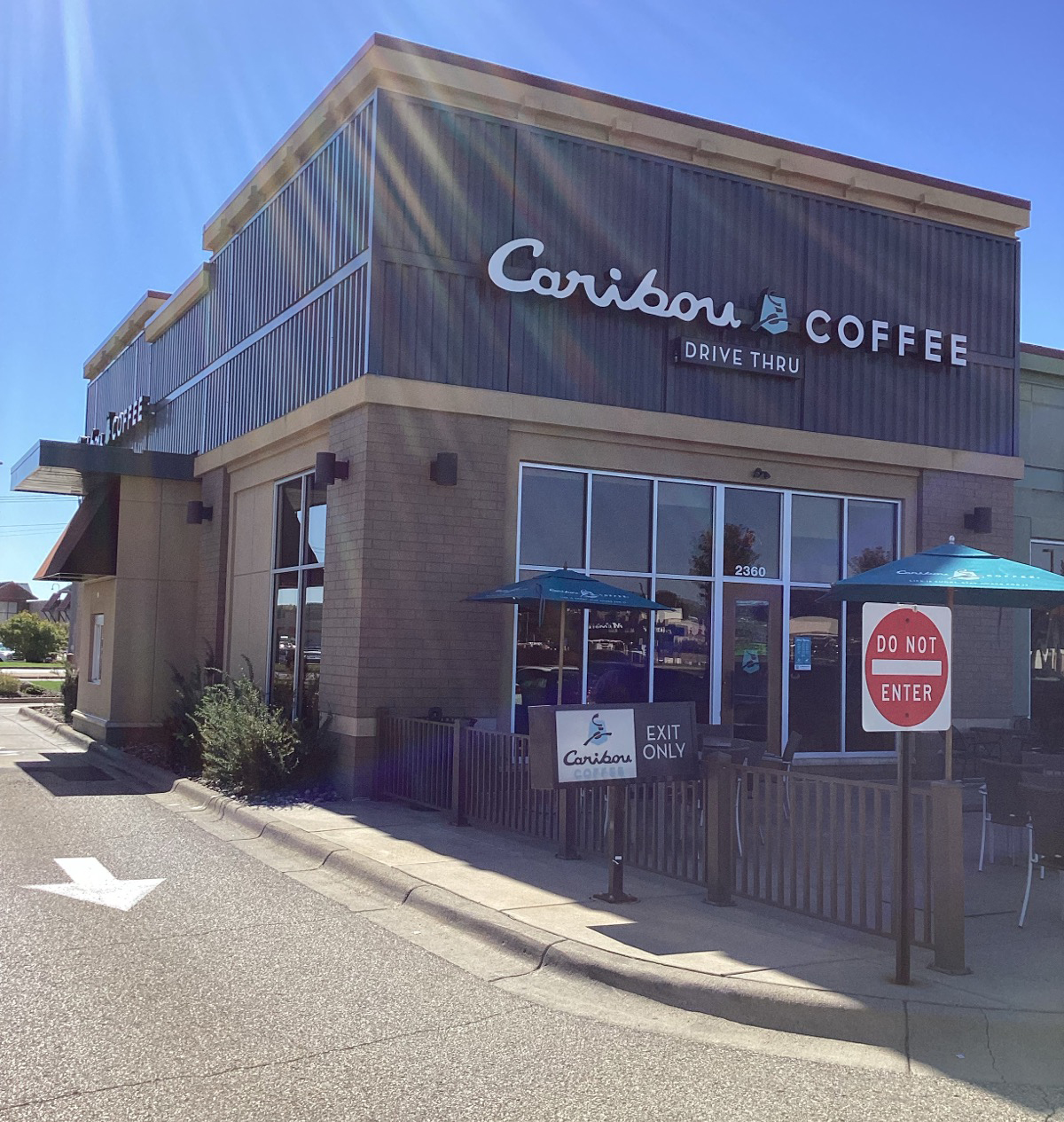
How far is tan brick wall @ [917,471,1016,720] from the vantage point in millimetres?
16094

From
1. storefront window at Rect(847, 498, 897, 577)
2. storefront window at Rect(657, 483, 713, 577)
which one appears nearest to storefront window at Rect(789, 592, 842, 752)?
storefront window at Rect(847, 498, 897, 577)

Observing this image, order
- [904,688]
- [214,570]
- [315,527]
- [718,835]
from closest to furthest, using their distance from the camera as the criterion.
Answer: [904,688] < [718,835] < [315,527] < [214,570]

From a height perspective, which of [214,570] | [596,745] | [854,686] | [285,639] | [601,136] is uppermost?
[601,136]

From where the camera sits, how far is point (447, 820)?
11.3 m

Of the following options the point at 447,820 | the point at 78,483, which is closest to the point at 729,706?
the point at 447,820

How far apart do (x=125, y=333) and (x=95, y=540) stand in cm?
889

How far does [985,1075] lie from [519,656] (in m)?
8.70

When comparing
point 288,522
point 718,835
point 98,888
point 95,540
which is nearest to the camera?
point 718,835

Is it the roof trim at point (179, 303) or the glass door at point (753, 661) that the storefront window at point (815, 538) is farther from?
the roof trim at point (179, 303)

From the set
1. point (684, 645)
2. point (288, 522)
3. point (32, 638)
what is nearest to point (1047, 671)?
point (684, 645)

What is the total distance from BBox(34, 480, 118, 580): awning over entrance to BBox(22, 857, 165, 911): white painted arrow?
9.98 meters

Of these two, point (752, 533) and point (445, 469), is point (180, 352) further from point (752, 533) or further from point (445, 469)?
point (752, 533)

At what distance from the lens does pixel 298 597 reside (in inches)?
599

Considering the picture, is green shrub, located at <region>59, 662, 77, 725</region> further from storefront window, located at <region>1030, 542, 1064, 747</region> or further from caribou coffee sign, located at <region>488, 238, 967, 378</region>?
storefront window, located at <region>1030, 542, 1064, 747</region>
